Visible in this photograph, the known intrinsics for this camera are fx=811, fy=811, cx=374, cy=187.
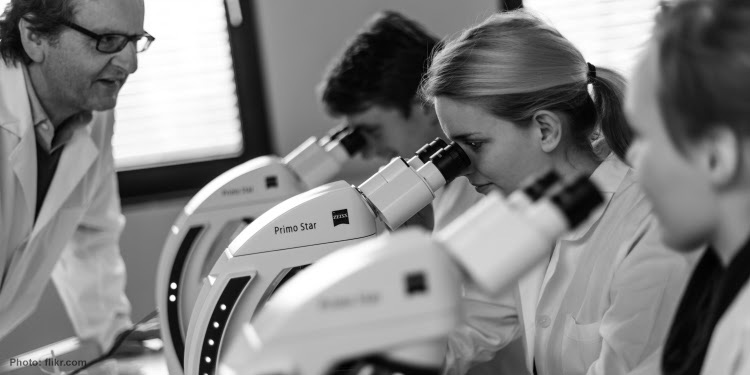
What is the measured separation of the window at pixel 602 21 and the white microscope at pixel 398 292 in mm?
2489

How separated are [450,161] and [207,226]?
2.12ft

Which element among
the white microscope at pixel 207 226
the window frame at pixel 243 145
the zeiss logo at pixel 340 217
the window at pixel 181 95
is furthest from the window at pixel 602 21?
the zeiss logo at pixel 340 217

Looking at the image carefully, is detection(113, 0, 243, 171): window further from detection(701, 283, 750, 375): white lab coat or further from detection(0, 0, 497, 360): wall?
detection(701, 283, 750, 375): white lab coat

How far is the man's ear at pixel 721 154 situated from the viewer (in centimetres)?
77

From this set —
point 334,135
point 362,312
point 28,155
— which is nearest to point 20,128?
point 28,155

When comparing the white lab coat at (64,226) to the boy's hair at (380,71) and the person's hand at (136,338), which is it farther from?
the boy's hair at (380,71)

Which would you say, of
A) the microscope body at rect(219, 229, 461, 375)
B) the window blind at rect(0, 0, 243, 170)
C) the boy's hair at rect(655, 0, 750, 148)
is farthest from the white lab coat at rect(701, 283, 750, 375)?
the window blind at rect(0, 0, 243, 170)

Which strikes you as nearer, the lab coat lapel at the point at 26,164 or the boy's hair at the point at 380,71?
the lab coat lapel at the point at 26,164

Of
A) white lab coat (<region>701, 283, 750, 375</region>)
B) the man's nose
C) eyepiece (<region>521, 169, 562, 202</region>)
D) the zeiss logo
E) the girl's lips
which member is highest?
eyepiece (<region>521, 169, 562, 202</region>)

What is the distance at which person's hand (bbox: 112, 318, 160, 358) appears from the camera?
6.36ft

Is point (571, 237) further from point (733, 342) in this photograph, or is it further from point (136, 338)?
point (136, 338)

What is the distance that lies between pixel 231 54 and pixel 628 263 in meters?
2.13

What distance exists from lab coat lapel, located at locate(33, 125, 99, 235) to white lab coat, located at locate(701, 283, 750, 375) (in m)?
1.60

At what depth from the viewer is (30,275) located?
6.56 feet
